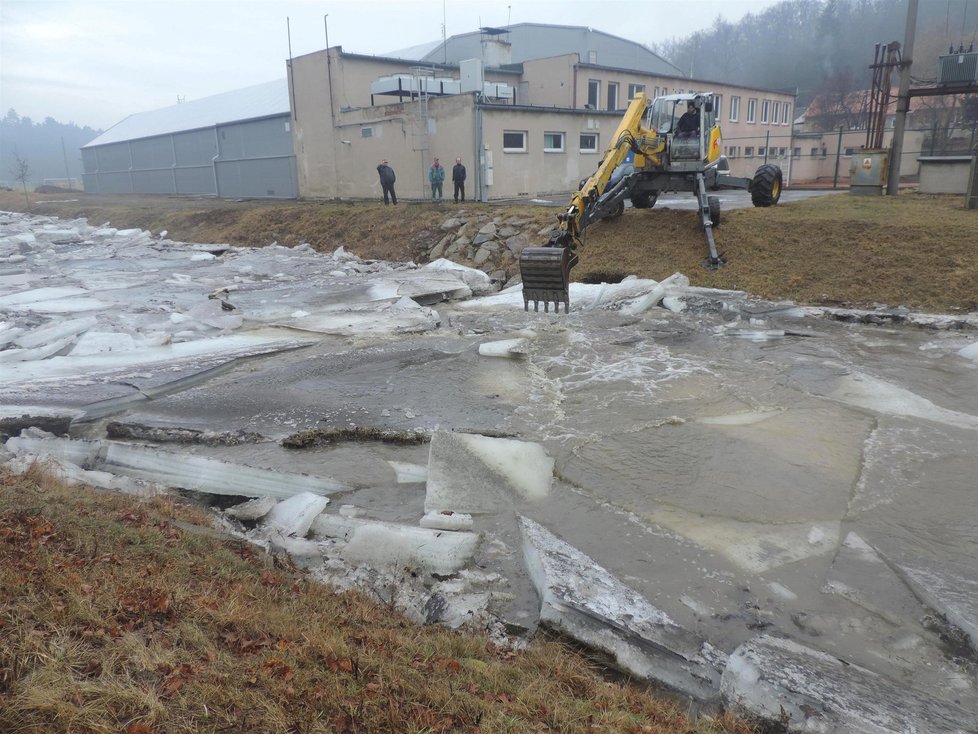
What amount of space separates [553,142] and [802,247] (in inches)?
568

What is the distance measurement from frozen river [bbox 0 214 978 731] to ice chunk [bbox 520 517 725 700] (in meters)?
0.02

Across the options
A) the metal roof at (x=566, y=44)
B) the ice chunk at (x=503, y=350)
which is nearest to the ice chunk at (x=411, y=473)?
the ice chunk at (x=503, y=350)

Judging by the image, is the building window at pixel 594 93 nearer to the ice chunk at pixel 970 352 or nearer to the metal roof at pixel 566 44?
the metal roof at pixel 566 44

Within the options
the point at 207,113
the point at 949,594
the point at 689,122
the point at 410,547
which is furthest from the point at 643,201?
the point at 207,113

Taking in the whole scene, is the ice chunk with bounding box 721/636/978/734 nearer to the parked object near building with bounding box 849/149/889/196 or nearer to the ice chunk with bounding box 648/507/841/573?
the ice chunk with bounding box 648/507/841/573

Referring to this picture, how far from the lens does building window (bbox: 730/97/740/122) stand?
3997 centimetres

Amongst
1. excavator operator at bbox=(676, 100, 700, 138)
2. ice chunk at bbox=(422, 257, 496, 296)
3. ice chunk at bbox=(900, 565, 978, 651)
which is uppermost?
excavator operator at bbox=(676, 100, 700, 138)

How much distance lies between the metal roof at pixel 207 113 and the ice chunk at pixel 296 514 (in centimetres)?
3036

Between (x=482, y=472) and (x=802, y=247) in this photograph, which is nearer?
(x=482, y=472)


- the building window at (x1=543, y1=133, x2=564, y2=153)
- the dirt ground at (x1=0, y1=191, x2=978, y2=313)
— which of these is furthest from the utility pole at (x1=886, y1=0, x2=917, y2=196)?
the building window at (x1=543, y1=133, x2=564, y2=153)

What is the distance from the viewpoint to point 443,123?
78.5ft

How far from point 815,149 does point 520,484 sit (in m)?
40.8

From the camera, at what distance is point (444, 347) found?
10578mm

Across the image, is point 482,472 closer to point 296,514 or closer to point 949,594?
point 296,514
